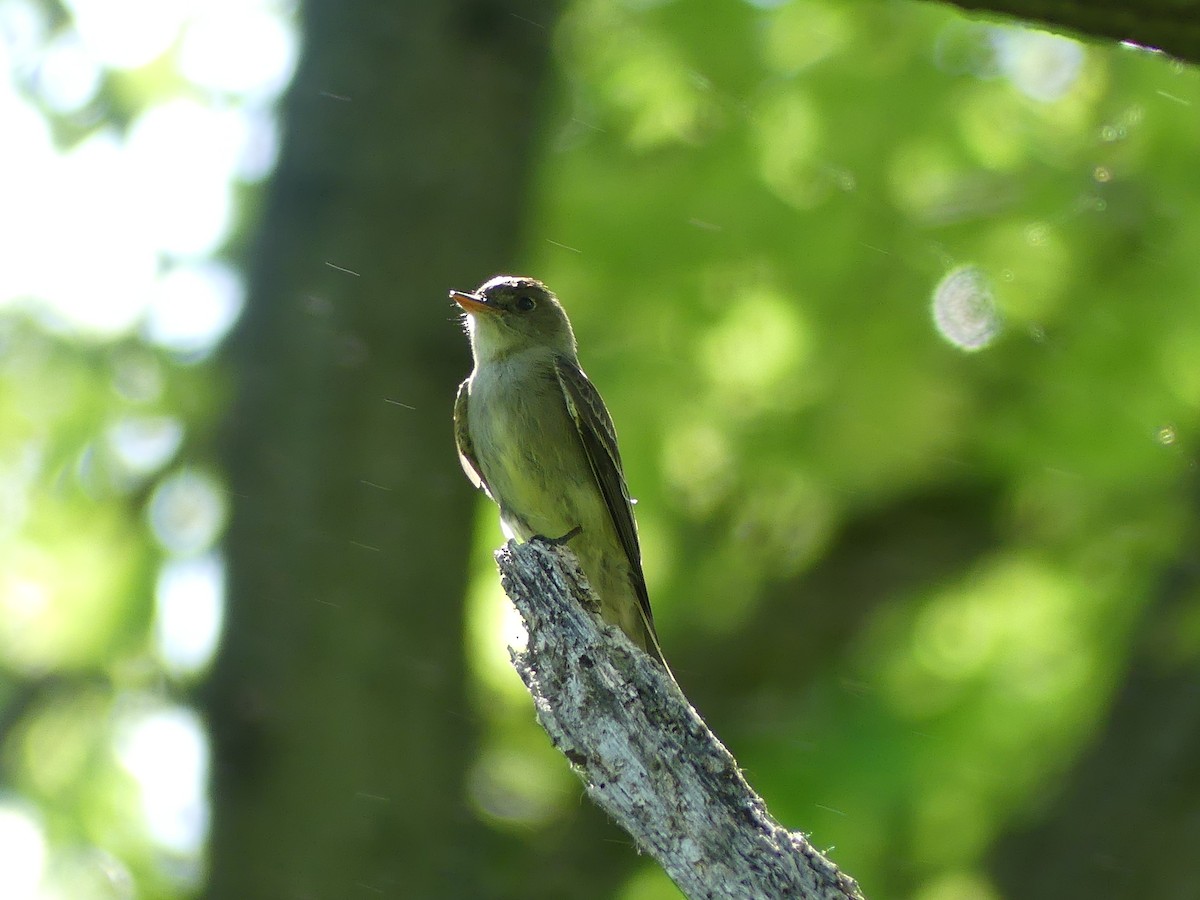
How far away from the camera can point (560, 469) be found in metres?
5.82

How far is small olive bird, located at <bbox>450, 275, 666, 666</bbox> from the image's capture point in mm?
5750

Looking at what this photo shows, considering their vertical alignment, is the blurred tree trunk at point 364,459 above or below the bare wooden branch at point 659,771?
below

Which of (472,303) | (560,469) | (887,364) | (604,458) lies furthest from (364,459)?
(887,364)

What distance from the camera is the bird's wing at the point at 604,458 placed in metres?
5.73

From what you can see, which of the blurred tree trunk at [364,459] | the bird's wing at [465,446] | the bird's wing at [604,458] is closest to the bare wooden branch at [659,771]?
the bird's wing at [604,458]

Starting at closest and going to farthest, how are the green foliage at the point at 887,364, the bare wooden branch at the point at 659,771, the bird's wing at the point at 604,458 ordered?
the bare wooden branch at the point at 659,771, the bird's wing at the point at 604,458, the green foliage at the point at 887,364

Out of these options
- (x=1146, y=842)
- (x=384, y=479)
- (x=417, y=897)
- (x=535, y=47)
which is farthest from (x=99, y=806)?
(x=1146, y=842)

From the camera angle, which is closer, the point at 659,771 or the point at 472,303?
the point at 659,771

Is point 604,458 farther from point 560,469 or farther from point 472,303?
point 472,303

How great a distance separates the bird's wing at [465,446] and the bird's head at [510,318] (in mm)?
286

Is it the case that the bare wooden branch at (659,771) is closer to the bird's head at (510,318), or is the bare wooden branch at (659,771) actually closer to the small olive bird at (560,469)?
the small olive bird at (560,469)

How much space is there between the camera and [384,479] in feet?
21.1

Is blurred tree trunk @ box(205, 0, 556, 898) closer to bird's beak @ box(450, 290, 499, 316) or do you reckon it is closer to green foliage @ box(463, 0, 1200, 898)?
bird's beak @ box(450, 290, 499, 316)

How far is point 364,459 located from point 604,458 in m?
1.37
